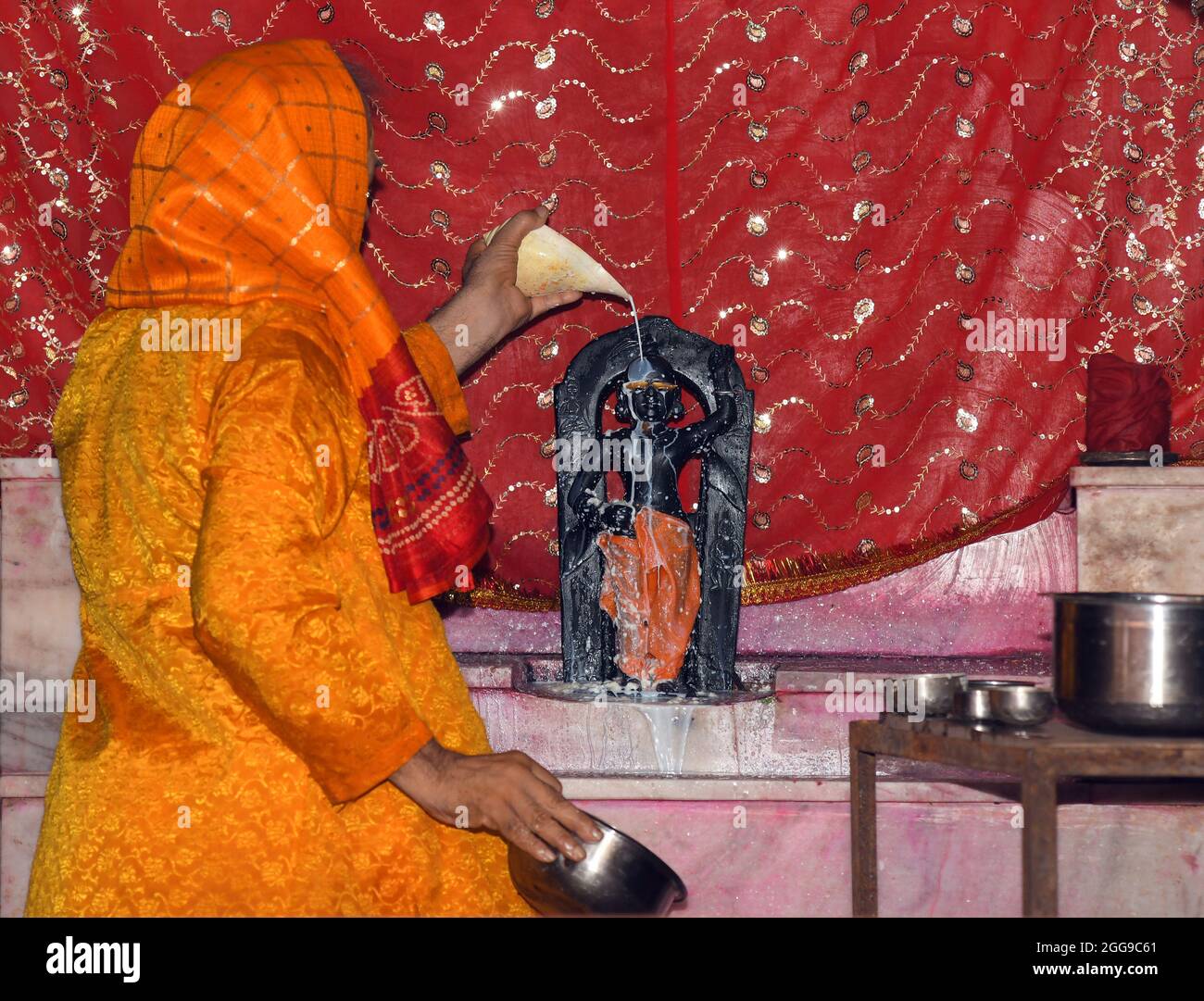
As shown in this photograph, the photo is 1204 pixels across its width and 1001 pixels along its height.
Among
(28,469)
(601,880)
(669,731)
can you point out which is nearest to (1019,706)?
(601,880)

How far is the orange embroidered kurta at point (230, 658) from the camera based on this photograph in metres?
1.31

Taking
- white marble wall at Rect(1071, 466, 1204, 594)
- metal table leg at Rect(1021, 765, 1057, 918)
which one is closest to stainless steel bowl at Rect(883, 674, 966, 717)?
metal table leg at Rect(1021, 765, 1057, 918)

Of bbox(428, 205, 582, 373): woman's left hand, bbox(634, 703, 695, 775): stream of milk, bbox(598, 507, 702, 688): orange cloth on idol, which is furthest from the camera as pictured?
bbox(598, 507, 702, 688): orange cloth on idol

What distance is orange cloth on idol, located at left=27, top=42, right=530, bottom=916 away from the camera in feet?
4.30

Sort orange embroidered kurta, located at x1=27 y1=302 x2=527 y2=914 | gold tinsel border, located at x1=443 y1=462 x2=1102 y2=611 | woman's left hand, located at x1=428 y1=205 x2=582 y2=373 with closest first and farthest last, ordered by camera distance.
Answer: orange embroidered kurta, located at x1=27 y1=302 x2=527 y2=914
woman's left hand, located at x1=428 y1=205 x2=582 y2=373
gold tinsel border, located at x1=443 y1=462 x2=1102 y2=611

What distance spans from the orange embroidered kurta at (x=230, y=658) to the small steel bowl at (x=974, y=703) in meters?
0.76

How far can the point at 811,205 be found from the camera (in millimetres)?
2975

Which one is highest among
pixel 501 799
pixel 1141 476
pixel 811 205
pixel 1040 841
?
pixel 811 205

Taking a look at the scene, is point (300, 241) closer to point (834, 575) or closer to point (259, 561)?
point (259, 561)

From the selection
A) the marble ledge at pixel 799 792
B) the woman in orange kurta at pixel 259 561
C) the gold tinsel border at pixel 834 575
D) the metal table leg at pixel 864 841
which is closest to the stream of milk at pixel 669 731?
the marble ledge at pixel 799 792

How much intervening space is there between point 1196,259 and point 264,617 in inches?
94.2

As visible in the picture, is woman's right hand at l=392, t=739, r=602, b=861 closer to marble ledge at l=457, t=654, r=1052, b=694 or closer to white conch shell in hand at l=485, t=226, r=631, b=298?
white conch shell in hand at l=485, t=226, r=631, b=298

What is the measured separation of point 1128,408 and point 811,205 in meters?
0.81

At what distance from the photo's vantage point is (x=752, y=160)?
297 centimetres
